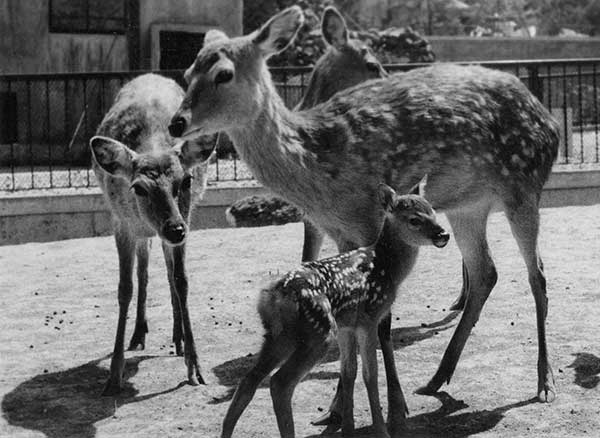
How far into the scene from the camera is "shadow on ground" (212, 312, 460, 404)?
23.3ft

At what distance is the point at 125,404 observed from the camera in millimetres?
6738

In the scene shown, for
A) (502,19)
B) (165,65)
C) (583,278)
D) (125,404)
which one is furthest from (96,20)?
(502,19)

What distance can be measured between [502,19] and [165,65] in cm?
2488

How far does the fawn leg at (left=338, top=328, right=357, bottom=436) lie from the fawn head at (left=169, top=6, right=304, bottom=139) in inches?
50.7

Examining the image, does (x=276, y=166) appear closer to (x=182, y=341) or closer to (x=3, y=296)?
(x=182, y=341)

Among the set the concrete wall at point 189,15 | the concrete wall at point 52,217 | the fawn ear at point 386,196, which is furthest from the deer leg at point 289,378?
the concrete wall at point 189,15

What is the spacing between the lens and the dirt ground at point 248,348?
6258mm

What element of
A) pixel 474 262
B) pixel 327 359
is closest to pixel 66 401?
pixel 327 359

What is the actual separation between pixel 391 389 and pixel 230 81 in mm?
1801

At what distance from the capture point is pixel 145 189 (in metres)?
6.64

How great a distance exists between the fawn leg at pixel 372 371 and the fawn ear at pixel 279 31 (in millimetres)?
1694

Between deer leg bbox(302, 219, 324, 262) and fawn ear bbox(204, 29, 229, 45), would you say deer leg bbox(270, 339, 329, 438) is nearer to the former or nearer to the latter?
fawn ear bbox(204, 29, 229, 45)

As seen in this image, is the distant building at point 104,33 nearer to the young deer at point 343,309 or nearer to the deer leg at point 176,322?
the deer leg at point 176,322

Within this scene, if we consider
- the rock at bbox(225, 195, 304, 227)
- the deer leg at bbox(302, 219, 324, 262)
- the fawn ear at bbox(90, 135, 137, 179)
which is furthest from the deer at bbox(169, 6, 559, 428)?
the rock at bbox(225, 195, 304, 227)
